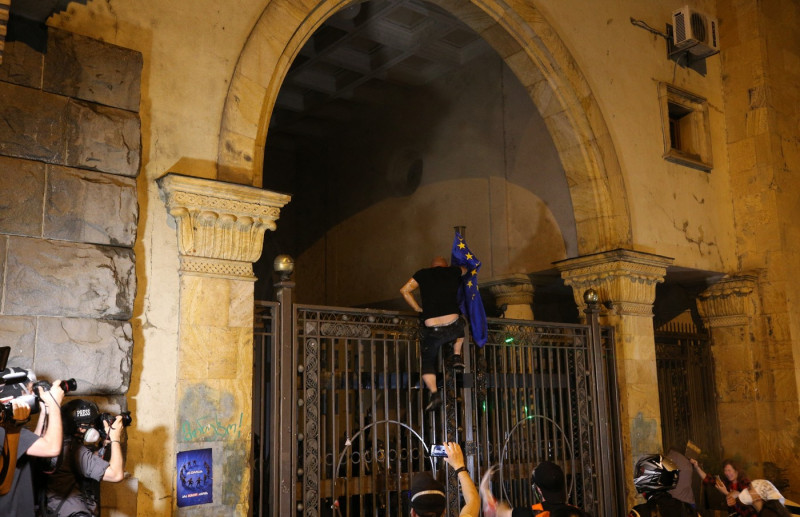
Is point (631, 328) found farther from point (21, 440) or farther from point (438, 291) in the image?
point (21, 440)

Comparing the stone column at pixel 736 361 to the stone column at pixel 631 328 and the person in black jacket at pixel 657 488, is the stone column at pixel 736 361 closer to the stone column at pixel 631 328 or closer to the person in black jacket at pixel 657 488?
the stone column at pixel 631 328

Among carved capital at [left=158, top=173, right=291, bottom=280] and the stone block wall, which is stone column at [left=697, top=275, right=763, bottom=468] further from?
the stone block wall

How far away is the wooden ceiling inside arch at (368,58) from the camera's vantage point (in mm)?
10914

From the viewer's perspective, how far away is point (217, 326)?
5750mm

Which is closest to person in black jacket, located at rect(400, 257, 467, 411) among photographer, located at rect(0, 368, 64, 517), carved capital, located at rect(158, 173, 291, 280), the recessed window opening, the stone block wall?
carved capital, located at rect(158, 173, 291, 280)

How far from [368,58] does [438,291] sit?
6484 millimetres

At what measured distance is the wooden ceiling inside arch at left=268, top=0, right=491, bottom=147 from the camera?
10914mm

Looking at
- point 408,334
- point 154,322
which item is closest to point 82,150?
point 154,322

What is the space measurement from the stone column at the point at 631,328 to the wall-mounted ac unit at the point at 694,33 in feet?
10.8

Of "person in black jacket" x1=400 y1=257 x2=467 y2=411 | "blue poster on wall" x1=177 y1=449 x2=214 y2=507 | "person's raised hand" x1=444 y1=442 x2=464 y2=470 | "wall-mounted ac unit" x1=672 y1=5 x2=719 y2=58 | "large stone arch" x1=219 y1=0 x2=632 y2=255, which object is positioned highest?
"wall-mounted ac unit" x1=672 y1=5 x2=719 y2=58

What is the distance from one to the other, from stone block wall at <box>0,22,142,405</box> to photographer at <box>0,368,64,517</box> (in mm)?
777

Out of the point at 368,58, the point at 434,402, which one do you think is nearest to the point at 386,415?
the point at 434,402

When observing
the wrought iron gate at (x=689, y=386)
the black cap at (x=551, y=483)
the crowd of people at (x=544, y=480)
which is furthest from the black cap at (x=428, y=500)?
the wrought iron gate at (x=689, y=386)

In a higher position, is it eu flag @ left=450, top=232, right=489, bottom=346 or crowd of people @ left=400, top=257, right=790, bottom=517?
eu flag @ left=450, top=232, right=489, bottom=346
